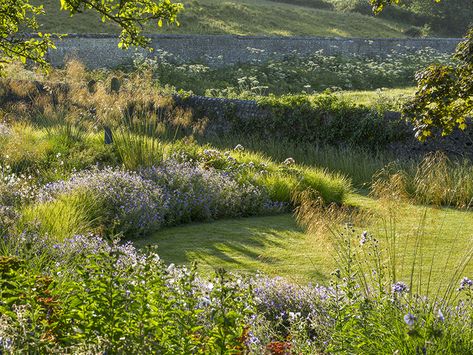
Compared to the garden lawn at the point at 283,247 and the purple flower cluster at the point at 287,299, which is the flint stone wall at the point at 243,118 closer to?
the garden lawn at the point at 283,247

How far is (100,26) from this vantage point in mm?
37469

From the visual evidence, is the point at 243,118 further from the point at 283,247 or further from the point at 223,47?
the point at 223,47

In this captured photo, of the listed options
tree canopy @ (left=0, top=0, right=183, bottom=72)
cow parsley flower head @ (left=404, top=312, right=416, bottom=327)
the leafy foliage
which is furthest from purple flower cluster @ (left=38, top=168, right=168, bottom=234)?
cow parsley flower head @ (left=404, top=312, right=416, bottom=327)

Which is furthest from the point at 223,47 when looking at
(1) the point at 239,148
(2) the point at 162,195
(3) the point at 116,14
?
(3) the point at 116,14

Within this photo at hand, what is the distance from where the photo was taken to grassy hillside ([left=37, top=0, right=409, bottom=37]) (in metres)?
37.6

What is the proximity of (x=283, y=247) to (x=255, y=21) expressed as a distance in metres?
39.2

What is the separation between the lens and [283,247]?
8.80 meters

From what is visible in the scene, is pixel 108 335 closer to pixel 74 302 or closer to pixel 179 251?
pixel 74 302

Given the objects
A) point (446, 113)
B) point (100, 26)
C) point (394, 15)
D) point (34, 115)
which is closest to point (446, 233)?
point (446, 113)

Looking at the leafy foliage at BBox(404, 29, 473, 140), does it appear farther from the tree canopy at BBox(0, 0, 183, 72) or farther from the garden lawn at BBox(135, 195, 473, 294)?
the tree canopy at BBox(0, 0, 183, 72)

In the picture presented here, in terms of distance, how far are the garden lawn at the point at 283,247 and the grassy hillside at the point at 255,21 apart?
26.9 meters

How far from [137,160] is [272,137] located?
4881mm

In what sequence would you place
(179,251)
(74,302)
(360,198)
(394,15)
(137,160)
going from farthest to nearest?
(394,15) → (360,198) → (137,160) → (179,251) → (74,302)

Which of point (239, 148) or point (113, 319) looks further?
point (239, 148)
